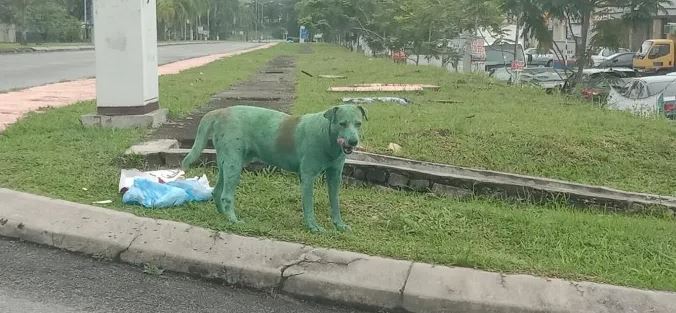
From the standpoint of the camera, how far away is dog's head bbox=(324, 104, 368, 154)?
393 cm

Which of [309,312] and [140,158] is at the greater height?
[140,158]

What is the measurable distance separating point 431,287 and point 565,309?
2.31 ft

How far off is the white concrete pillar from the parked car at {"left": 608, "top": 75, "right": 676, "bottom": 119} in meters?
9.72

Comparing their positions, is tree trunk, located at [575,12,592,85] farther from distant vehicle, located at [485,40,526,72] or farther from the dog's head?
the dog's head

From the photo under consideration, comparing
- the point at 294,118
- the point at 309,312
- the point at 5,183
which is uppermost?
the point at 294,118

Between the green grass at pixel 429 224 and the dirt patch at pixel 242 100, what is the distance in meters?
1.27

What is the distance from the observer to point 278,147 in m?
4.44

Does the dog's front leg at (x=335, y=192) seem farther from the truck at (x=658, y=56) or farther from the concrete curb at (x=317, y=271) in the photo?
the truck at (x=658, y=56)

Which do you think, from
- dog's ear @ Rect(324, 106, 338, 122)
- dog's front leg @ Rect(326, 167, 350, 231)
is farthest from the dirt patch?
dog's ear @ Rect(324, 106, 338, 122)

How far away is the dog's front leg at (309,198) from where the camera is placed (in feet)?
14.2

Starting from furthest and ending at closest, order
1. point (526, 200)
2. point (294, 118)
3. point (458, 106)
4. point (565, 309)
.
A: point (458, 106) → point (526, 200) → point (294, 118) → point (565, 309)

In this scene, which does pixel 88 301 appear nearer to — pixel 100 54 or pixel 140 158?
pixel 140 158

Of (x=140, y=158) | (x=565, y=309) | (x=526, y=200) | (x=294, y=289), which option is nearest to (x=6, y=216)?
(x=140, y=158)

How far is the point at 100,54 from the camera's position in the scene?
833 cm
